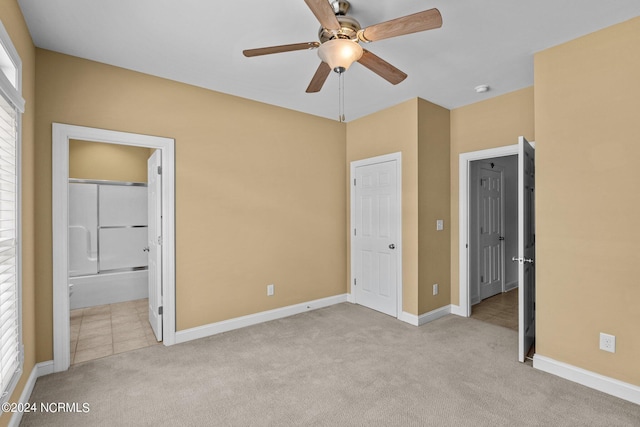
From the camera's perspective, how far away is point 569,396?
2.24m

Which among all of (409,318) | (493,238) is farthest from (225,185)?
(493,238)

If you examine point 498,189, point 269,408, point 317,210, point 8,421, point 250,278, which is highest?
point 498,189

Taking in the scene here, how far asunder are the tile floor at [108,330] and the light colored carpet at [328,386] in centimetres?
22

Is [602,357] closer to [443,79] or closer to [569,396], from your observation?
[569,396]

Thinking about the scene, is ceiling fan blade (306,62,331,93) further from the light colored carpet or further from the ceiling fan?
the light colored carpet

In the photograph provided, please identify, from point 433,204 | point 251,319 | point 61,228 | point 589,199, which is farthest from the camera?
point 433,204

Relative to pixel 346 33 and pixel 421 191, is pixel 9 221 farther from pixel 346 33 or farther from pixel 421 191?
pixel 421 191

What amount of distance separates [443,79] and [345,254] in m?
2.59

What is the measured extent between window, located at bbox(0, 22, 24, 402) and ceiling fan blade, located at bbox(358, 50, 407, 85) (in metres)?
1.93

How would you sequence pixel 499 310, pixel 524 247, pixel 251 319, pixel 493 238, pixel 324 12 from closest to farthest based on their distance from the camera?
1. pixel 324 12
2. pixel 524 247
3. pixel 251 319
4. pixel 499 310
5. pixel 493 238

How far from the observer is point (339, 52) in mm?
1812

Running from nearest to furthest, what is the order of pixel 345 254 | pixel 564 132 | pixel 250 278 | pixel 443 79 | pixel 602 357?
pixel 602 357
pixel 564 132
pixel 443 79
pixel 250 278
pixel 345 254

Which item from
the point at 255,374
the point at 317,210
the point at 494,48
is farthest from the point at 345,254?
the point at 494,48

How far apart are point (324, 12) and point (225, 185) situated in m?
2.30
